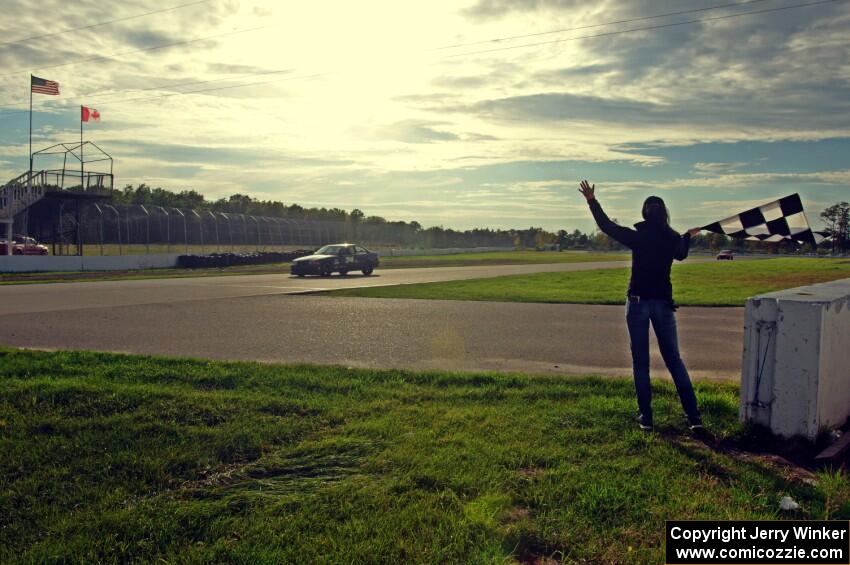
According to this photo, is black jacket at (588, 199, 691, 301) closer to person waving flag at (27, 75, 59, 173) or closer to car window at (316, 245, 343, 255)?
car window at (316, 245, 343, 255)

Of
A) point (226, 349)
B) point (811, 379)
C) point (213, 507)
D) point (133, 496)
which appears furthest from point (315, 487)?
point (226, 349)

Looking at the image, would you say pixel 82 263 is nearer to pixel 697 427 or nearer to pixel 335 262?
pixel 335 262

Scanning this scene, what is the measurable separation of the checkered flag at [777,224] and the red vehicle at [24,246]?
3591 cm

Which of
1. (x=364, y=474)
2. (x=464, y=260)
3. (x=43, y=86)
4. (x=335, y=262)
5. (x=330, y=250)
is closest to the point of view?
(x=364, y=474)

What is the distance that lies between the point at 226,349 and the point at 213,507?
5.72 metres

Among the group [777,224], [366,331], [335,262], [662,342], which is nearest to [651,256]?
[662,342]

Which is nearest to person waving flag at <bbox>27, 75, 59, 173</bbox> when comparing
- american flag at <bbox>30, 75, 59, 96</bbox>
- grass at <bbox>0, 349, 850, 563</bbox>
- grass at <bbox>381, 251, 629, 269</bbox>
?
american flag at <bbox>30, 75, 59, 96</bbox>

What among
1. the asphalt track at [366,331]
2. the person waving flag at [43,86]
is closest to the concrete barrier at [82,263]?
the person waving flag at [43,86]

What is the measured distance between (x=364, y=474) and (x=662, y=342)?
2695 mm

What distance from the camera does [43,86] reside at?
→ 34031 millimetres

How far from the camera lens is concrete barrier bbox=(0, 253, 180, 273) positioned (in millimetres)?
29913

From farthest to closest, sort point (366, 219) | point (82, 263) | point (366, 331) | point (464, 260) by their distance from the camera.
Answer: point (366, 219) < point (464, 260) < point (82, 263) < point (366, 331)

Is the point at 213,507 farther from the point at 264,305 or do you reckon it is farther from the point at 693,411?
the point at 264,305

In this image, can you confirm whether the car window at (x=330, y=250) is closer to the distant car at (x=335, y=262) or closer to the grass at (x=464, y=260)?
the distant car at (x=335, y=262)
